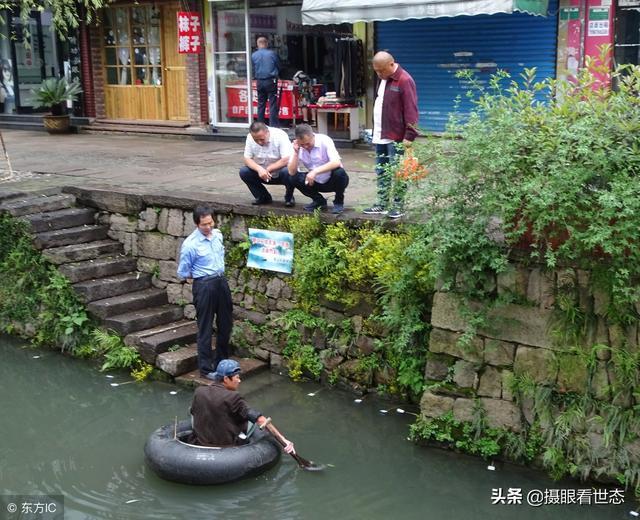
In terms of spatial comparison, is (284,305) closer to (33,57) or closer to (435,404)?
(435,404)

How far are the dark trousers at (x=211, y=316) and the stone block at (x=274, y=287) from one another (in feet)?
2.44

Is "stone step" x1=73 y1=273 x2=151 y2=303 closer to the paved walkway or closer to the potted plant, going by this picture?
the paved walkway

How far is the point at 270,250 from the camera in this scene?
29.5ft

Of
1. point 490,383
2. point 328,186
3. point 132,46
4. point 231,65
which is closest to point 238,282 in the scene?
point 328,186

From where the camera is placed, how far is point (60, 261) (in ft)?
32.7

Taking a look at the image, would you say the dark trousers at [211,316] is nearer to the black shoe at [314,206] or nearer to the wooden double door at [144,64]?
the black shoe at [314,206]

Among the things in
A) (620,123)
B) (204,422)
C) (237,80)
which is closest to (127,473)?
(204,422)

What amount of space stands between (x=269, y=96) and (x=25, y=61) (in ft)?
29.6

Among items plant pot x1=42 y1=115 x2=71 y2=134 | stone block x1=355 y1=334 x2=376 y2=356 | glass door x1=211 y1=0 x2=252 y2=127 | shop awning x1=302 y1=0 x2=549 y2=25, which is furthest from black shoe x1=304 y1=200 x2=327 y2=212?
plant pot x1=42 y1=115 x2=71 y2=134

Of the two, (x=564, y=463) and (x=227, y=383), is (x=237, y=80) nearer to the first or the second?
(x=227, y=383)

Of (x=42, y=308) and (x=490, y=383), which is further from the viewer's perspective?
(x=42, y=308)

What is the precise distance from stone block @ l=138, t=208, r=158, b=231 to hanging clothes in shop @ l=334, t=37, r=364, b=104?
501 cm

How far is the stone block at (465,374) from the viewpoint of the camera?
703 centimetres

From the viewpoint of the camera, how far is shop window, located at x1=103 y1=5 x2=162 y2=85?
1758 centimetres
